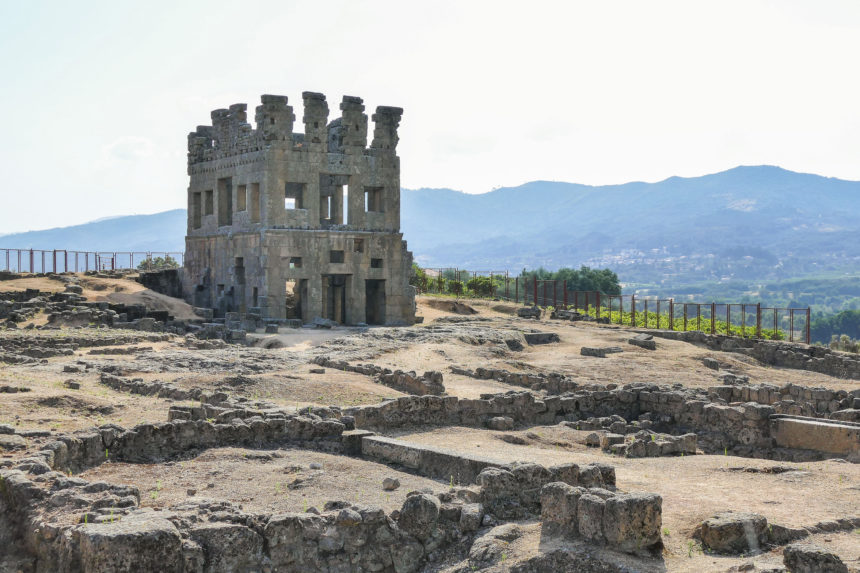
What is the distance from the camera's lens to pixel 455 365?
100 ft

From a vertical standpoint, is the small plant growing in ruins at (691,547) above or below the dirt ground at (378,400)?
below

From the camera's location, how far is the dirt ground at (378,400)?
42.5ft

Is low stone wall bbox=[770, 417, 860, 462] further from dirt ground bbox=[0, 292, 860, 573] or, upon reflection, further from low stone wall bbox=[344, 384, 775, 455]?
dirt ground bbox=[0, 292, 860, 573]

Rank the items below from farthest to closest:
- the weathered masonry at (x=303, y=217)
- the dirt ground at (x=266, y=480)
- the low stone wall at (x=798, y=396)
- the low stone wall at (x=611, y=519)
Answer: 1. the weathered masonry at (x=303, y=217)
2. the low stone wall at (x=798, y=396)
3. the dirt ground at (x=266, y=480)
4. the low stone wall at (x=611, y=519)

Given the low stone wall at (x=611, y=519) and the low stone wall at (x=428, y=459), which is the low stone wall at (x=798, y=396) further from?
the low stone wall at (x=611, y=519)

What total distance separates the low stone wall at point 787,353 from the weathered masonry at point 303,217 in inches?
535

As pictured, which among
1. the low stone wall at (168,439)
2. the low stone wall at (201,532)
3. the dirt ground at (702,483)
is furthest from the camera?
the low stone wall at (168,439)

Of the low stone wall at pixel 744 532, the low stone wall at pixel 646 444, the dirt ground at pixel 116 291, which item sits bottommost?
the low stone wall at pixel 646 444

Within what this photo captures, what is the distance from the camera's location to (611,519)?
11102 mm

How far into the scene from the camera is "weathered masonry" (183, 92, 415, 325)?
42.8m

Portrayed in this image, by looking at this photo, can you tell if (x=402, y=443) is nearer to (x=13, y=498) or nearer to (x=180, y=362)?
(x=13, y=498)

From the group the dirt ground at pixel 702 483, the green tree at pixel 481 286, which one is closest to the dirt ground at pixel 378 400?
the dirt ground at pixel 702 483

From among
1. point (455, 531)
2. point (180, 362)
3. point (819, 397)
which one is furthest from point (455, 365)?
point (455, 531)

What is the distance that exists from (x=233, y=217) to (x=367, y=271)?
22.4 feet
